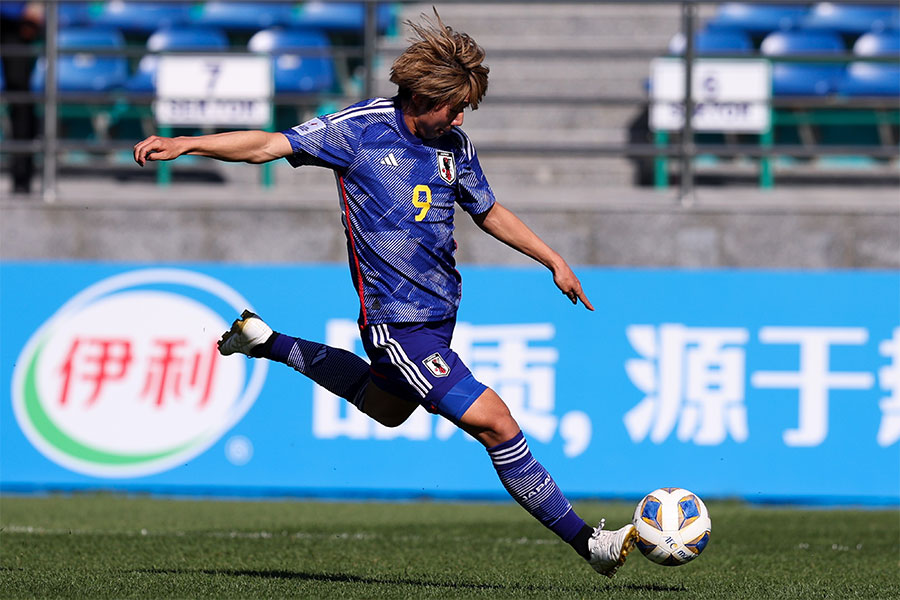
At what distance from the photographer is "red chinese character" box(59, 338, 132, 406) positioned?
949cm

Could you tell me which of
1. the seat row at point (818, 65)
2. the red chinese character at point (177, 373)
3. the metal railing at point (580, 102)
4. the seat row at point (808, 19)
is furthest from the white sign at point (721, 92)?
the red chinese character at point (177, 373)

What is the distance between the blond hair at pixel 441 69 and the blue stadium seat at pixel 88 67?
387 inches

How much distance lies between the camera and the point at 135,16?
49.4ft

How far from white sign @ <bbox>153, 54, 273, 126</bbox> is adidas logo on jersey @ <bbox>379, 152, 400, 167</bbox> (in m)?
5.76

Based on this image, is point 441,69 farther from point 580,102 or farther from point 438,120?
point 580,102

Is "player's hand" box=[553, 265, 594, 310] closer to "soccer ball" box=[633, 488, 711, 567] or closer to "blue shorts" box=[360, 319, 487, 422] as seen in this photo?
"blue shorts" box=[360, 319, 487, 422]

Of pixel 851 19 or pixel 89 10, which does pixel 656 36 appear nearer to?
pixel 851 19

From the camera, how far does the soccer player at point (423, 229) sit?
5.11 m

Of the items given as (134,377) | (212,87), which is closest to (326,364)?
(134,377)

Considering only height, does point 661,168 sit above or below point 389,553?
above

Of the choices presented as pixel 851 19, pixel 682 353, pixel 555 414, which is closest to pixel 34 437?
pixel 555 414

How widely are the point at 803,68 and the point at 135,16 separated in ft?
23.2

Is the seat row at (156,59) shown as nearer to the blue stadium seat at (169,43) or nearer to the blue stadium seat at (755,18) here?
the blue stadium seat at (169,43)

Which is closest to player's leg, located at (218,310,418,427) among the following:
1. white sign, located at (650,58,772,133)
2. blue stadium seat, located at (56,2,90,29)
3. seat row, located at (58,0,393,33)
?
white sign, located at (650,58,772,133)
